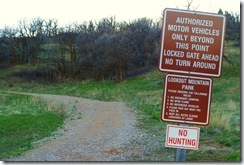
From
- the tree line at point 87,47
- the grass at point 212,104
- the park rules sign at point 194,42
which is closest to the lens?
the park rules sign at point 194,42

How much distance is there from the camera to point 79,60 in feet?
169

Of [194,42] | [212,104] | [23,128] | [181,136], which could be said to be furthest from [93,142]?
[212,104]

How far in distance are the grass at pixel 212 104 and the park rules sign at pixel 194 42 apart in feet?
9.94

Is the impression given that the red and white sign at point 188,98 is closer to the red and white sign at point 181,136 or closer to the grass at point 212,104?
the red and white sign at point 181,136

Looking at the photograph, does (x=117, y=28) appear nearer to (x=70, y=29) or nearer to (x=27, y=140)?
(x=70, y=29)

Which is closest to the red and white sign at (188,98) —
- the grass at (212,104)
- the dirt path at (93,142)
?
the grass at (212,104)

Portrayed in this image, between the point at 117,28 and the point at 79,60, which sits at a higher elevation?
the point at 117,28

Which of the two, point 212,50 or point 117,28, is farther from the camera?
point 117,28

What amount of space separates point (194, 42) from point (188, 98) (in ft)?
2.39

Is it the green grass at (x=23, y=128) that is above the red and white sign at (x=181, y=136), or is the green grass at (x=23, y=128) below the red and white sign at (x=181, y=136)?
below

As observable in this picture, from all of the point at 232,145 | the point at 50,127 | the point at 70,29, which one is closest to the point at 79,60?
the point at 70,29

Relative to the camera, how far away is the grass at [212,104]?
8.76 meters

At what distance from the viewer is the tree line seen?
4272 centimetres

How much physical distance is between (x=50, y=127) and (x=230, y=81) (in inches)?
611
